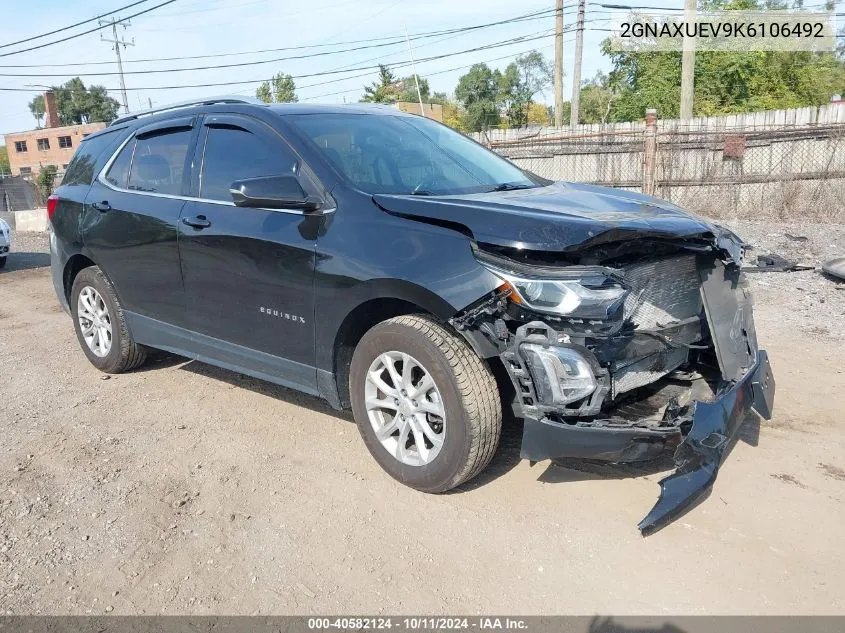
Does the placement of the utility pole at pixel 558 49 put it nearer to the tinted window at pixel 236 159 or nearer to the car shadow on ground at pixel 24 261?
the car shadow on ground at pixel 24 261

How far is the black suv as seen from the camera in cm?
292

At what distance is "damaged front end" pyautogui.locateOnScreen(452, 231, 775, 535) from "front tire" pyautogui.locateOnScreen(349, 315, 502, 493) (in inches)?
6.6

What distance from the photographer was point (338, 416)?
4477 mm

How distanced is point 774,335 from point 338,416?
3944 millimetres

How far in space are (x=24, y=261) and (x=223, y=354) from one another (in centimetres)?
1045

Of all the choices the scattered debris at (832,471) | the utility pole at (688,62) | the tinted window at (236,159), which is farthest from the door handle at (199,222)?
the utility pole at (688,62)

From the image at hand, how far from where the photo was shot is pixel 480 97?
58562 millimetres

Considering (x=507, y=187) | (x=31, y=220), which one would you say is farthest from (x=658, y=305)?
(x=31, y=220)

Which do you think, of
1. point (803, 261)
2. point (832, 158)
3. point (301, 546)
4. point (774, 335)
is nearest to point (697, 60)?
point (832, 158)

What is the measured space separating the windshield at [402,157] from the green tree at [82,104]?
8336 cm

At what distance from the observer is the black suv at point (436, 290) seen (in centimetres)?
292

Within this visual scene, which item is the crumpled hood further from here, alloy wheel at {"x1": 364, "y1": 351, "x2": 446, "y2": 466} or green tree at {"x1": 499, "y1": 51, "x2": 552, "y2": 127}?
green tree at {"x1": 499, "y1": 51, "x2": 552, "y2": 127}

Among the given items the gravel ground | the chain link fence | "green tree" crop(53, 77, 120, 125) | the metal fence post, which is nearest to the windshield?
the gravel ground

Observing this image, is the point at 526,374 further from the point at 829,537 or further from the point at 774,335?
the point at 774,335
